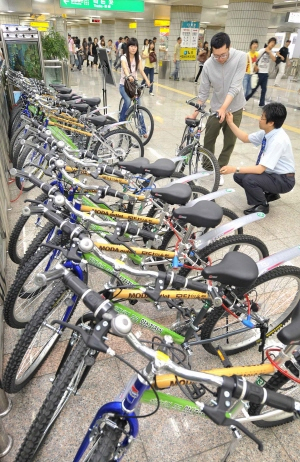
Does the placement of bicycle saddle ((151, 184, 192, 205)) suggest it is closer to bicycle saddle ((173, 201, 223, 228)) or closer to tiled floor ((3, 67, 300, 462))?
bicycle saddle ((173, 201, 223, 228))

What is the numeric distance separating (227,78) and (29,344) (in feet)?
10.9

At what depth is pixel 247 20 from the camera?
29.5 ft

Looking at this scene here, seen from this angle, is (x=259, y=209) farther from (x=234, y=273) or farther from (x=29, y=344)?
(x=29, y=344)

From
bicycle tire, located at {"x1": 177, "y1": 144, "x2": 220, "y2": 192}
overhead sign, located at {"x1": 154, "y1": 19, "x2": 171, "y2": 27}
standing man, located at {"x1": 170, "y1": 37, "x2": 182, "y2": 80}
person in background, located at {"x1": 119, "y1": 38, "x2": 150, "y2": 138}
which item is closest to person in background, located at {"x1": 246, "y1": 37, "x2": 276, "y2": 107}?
person in background, located at {"x1": 119, "y1": 38, "x2": 150, "y2": 138}

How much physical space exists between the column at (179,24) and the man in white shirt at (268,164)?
12202 millimetres

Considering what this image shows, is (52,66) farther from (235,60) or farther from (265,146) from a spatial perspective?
(265,146)

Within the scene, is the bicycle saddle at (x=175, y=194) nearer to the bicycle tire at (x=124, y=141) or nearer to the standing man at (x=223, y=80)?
the standing man at (x=223, y=80)

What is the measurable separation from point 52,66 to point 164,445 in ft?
26.7

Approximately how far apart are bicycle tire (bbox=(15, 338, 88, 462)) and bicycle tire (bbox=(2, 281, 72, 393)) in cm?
29

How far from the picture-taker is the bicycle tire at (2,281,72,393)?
1472mm

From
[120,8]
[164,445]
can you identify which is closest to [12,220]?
[164,445]

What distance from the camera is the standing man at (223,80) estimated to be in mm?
3342

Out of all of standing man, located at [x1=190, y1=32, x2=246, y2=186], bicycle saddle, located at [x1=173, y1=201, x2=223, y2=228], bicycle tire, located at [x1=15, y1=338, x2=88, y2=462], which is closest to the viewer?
bicycle tire, located at [x1=15, y1=338, x2=88, y2=462]

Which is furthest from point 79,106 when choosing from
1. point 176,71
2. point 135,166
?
point 176,71
